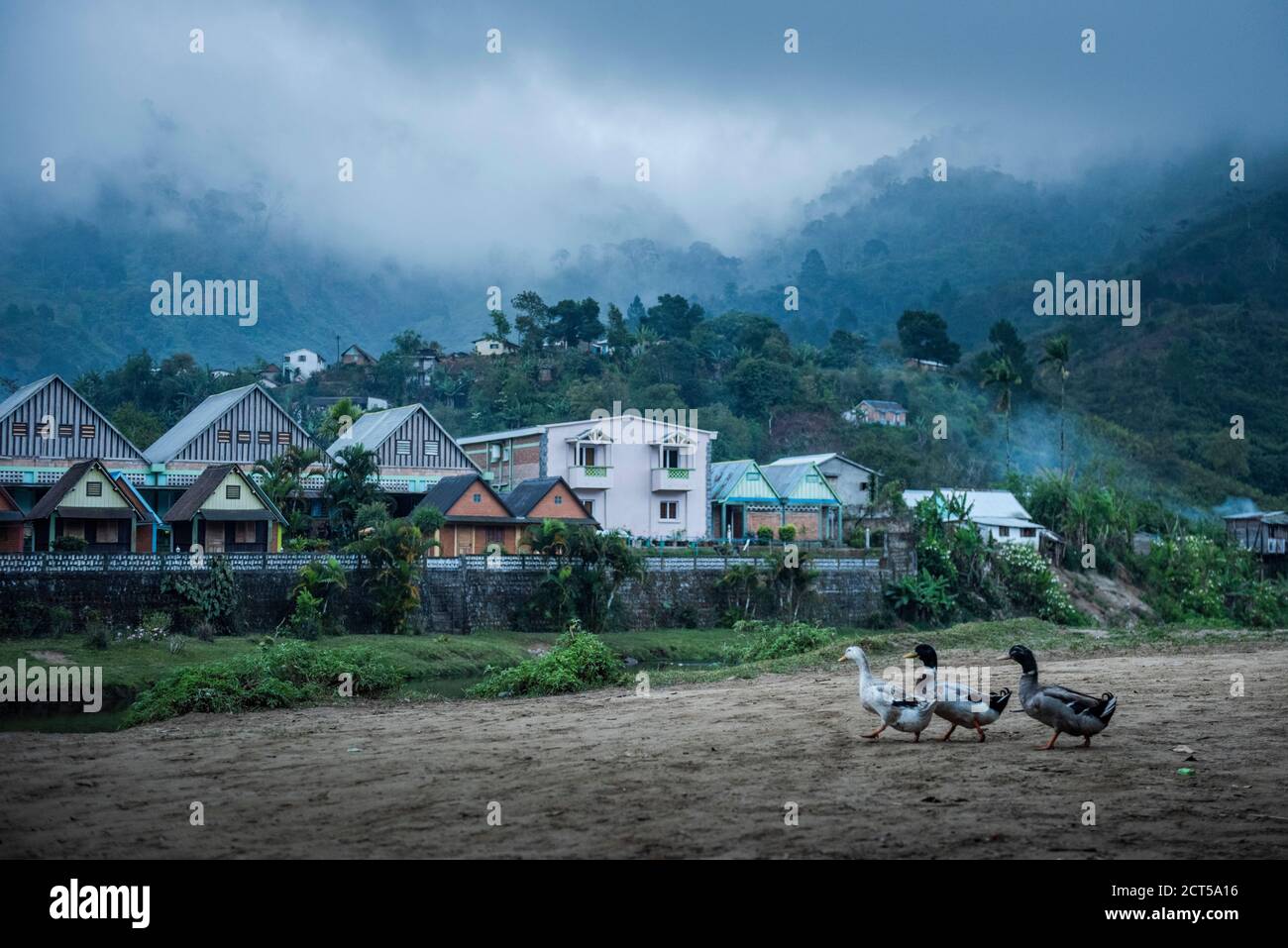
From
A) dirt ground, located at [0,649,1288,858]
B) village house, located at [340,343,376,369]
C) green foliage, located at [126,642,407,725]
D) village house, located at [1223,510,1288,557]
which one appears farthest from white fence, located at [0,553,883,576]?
village house, located at [340,343,376,369]

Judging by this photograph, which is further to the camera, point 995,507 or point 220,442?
point 995,507

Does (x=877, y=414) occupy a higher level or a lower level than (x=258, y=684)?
higher

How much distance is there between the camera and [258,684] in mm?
22641

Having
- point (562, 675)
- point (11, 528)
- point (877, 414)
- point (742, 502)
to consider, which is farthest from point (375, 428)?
point (877, 414)

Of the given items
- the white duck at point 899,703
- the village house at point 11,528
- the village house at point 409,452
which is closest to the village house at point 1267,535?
the village house at point 409,452

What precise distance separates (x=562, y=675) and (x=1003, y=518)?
43558 millimetres

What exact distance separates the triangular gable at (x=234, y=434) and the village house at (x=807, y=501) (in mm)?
23429

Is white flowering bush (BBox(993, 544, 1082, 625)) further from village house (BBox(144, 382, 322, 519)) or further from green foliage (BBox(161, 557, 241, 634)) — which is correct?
green foliage (BBox(161, 557, 241, 634))

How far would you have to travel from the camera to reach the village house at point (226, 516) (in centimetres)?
4584

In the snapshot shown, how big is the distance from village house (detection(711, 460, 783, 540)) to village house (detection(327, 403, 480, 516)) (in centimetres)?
1265

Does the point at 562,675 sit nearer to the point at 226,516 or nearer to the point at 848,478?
the point at 226,516

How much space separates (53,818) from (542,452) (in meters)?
48.8

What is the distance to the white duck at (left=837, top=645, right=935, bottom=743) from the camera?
14594 mm

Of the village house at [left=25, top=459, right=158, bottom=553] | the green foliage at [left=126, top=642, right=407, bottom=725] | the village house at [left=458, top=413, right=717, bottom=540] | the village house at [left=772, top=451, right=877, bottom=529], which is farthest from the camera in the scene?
the village house at [left=772, top=451, right=877, bottom=529]
